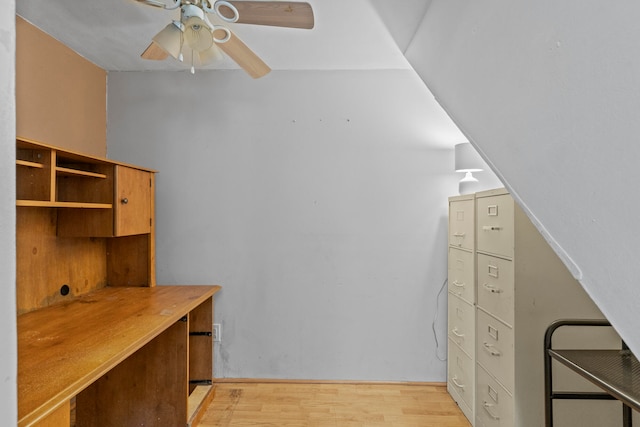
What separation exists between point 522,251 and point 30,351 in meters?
2.05

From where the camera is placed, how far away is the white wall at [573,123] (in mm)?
373

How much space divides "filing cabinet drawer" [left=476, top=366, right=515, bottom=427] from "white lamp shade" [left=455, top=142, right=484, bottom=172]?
4.01 feet

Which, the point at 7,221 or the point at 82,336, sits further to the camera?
the point at 82,336

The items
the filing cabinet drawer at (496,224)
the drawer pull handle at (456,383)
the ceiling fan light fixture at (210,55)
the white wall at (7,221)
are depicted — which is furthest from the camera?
the drawer pull handle at (456,383)

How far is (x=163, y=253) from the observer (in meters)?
2.97

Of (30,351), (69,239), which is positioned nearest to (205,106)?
(69,239)

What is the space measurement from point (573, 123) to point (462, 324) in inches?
93.2

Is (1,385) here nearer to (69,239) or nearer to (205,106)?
(69,239)

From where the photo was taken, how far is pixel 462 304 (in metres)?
2.58

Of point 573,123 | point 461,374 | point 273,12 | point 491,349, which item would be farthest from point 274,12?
point 461,374

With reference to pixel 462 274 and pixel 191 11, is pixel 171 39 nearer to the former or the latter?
pixel 191 11

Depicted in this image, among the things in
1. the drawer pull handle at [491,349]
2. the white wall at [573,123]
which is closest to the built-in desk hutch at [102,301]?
the white wall at [573,123]

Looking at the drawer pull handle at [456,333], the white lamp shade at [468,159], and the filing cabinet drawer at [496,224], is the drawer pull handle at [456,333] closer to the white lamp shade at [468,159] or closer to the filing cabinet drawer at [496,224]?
the filing cabinet drawer at [496,224]

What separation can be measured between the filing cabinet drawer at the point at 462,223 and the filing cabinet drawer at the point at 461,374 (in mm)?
699
